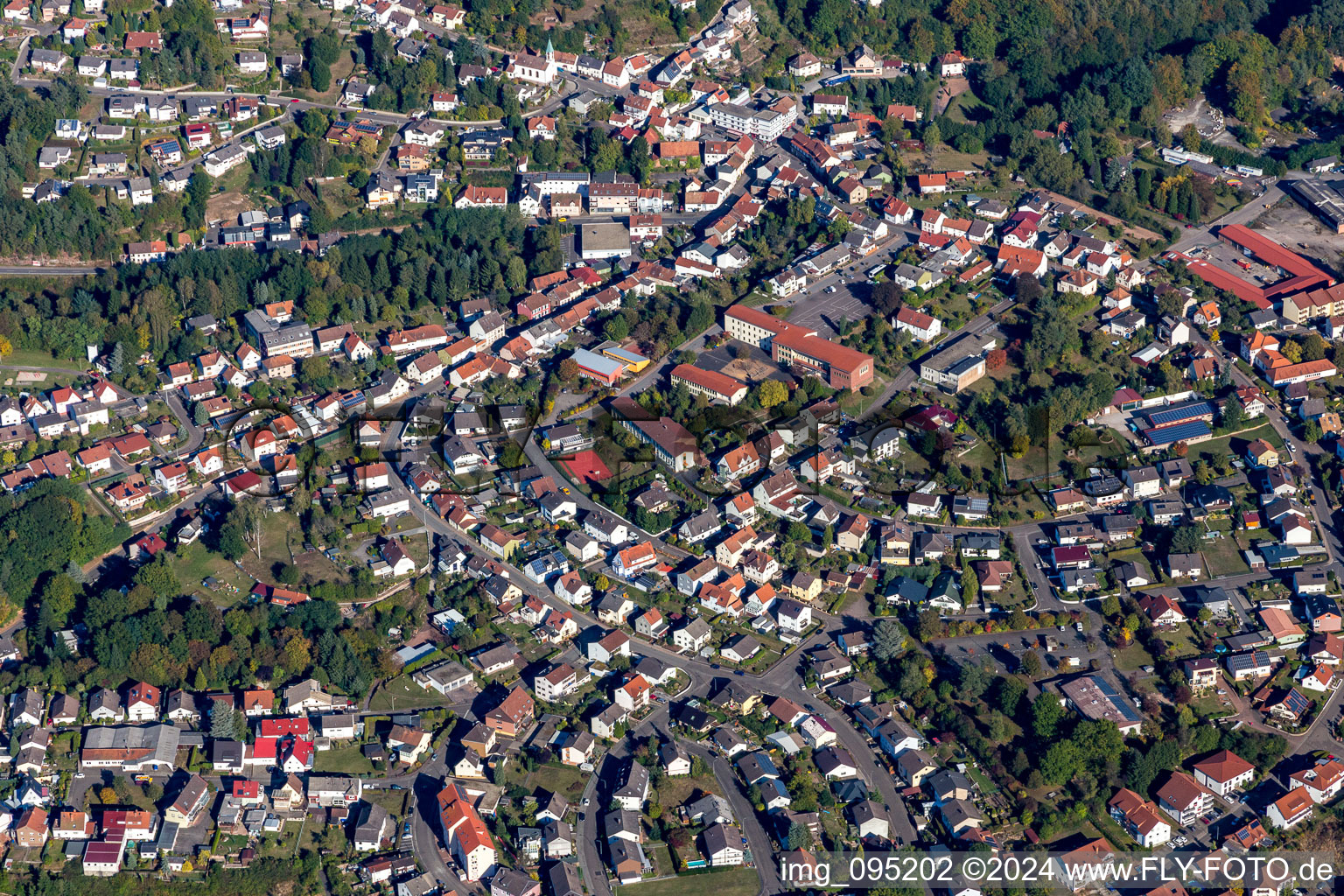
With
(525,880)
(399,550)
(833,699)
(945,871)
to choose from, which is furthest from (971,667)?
(399,550)

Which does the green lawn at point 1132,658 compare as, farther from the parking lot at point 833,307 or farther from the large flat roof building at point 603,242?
the large flat roof building at point 603,242

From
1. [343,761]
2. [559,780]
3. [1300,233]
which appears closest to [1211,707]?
[559,780]

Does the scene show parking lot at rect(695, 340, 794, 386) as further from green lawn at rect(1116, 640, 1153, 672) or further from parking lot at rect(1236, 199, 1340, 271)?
parking lot at rect(1236, 199, 1340, 271)

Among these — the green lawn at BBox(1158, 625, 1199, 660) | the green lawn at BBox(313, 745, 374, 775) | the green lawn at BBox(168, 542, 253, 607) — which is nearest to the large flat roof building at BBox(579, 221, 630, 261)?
the green lawn at BBox(168, 542, 253, 607)

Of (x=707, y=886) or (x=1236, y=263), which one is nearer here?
(x=707, y=886)

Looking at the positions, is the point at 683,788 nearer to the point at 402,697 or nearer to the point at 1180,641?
the point at 402,697

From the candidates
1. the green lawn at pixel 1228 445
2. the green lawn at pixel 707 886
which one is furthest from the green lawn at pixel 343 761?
the green lawn at pixel 1228 445
